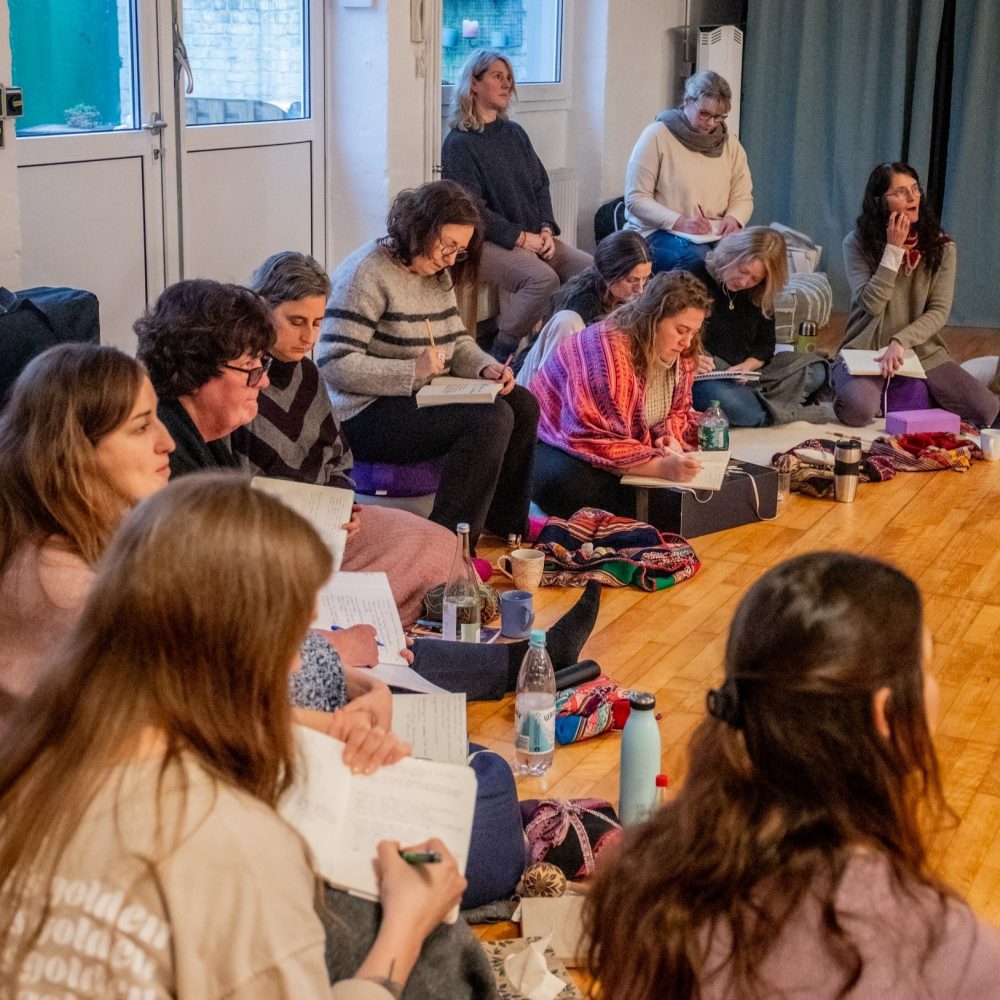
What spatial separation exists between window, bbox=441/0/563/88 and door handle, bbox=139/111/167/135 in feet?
6.22

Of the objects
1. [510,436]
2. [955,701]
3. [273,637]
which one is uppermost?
[273,637]

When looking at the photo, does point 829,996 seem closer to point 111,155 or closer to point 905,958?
point 905,958

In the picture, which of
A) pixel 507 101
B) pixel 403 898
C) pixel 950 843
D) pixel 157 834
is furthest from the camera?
pixel 507 101

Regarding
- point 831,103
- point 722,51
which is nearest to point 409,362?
point 722,51

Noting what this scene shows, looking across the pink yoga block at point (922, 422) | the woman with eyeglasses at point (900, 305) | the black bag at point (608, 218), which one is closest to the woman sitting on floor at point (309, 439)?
the pink yoga block at point (922, 422)

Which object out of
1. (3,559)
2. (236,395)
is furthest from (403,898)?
(236,395)

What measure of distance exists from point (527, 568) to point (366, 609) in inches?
34.9

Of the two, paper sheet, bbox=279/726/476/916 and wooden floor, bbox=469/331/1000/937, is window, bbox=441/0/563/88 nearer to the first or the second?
wooden floor, bbox=469/331/1000/937

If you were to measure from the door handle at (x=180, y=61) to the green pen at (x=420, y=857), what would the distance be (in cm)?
364

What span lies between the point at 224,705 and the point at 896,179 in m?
4.78

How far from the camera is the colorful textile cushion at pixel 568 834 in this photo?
243cm

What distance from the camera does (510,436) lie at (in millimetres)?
4137

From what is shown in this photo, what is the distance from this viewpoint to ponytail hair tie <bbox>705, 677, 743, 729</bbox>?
1.26 meters

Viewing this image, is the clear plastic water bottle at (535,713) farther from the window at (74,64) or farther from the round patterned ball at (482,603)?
the window at (74,64)
